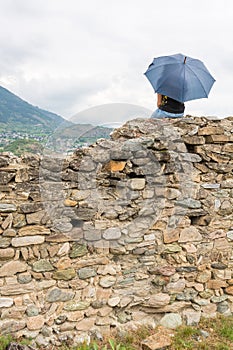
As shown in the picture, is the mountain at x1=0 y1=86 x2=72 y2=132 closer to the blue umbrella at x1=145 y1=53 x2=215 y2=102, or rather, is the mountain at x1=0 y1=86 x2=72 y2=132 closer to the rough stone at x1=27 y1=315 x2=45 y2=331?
the blue umbrella at x1=145 y1=53 x2=215 y2=102

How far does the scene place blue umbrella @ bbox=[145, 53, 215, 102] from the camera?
4.95 meters

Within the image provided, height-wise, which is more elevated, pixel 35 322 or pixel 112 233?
pixel 112 233

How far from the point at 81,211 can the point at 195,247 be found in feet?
6.22

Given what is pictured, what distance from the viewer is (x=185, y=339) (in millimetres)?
4422

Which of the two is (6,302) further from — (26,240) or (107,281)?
(107,281)

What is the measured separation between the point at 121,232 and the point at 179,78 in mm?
2517

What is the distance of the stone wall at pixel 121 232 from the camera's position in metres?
4.03

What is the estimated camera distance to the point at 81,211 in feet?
14.0

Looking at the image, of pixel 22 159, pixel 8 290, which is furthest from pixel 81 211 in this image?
pixel 8 290

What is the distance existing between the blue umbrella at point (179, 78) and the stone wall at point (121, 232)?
453 millimetres

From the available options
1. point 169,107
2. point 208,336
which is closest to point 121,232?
point 208,336

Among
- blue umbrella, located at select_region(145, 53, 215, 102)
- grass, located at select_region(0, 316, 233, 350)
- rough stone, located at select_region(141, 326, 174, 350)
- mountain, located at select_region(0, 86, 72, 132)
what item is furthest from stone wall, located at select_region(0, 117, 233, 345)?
mountain, located at select_region(0, 86, 72, 132)

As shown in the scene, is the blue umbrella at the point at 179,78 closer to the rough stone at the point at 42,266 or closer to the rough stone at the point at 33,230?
the rough stone at the point at 33,230

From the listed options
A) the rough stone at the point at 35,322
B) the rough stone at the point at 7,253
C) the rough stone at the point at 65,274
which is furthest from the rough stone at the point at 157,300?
the rough stone at the point at 7,253
